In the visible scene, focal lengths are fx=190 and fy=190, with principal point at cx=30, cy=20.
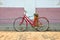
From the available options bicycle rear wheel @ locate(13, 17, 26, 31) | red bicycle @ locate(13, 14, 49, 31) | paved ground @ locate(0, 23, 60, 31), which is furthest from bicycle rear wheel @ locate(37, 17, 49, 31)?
bicycle rear wheel @ locate(13, 17, 26, 31)

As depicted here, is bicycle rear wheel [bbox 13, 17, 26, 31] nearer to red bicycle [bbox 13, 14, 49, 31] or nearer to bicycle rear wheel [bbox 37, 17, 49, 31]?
red bicycle [bbox 13, 14, 49, 31]

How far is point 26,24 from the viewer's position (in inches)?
284

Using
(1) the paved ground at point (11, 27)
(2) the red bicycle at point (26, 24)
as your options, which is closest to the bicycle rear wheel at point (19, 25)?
(2) the red bicycle at point (26, 24)

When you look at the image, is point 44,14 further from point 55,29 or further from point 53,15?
point 55,29

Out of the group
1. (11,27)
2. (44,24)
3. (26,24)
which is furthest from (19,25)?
(44,24)

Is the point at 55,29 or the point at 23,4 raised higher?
the point at 23,4

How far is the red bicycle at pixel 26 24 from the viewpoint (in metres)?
7.12

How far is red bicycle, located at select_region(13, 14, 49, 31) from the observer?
23.4 feet

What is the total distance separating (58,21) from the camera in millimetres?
7820

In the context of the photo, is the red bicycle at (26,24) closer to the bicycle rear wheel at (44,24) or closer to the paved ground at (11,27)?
the bicycle rear wheel at (44,24)

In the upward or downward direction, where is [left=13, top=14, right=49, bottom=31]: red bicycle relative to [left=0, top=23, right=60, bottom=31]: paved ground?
upward

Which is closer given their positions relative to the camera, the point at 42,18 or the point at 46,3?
Answer: the point at 42,18

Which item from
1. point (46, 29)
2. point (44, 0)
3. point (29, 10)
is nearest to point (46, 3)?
point (44, 0)

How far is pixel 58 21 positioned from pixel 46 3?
0.90 m
